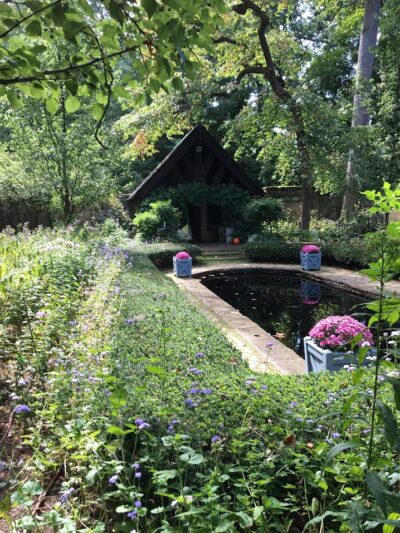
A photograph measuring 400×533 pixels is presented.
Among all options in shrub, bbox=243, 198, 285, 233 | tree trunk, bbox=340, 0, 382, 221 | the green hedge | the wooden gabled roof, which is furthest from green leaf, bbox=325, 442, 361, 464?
the wooden gabled roof

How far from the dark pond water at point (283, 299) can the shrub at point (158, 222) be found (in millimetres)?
4737

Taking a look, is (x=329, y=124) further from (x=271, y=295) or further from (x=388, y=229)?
(x=388, y=229)

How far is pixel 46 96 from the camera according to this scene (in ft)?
6.92

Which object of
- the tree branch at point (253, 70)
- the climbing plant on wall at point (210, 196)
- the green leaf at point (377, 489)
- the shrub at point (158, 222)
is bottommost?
the green leaf at point (377, 489)

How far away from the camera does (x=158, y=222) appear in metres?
17.3

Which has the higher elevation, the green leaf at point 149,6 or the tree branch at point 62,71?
the green leaf at point 149,6

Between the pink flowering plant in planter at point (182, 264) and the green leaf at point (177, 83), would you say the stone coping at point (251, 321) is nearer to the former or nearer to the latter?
the pink flowering plant in planter at point (182, 264)

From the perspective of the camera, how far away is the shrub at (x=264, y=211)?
18.0 meters

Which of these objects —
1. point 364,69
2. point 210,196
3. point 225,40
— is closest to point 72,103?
point 225,40

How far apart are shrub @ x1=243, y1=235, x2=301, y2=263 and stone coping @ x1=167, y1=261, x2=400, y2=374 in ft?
2.02

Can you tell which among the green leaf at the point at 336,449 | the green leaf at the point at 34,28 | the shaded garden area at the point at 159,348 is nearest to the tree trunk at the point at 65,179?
the shaded garden area at the point at 159,348

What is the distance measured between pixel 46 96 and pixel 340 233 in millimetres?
14823

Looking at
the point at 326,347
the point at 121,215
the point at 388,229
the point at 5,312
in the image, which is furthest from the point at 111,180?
the point at 388,229

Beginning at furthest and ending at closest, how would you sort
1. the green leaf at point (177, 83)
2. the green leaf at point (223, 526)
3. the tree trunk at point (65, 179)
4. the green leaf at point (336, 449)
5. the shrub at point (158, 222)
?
1. the shrub at point (158, 222)
2. the tree trunk at point (65, 179)
3. the green leaf at point (177, 83)
4. the green leaf at point (223, 526)
5. the green leaf at point (336, 449)
